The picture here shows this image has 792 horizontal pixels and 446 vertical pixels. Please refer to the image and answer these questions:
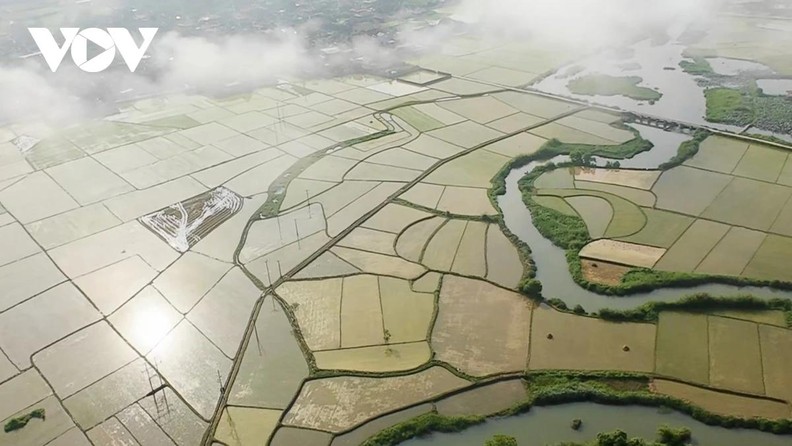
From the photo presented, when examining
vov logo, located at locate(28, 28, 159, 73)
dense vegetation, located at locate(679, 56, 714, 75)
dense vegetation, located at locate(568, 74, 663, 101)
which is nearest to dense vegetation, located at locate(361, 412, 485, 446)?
dense vegetation, located at locate(568, 74, 663, 101)

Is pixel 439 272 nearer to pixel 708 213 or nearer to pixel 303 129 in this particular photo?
pixel 708 213

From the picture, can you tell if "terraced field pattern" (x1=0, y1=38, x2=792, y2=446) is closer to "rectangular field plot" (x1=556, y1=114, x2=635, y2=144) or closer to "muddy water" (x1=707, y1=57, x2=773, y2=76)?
"rectangular field plot" (x1=556, y1=114, x2=635, y2=144)

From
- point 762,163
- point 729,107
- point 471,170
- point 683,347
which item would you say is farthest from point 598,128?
point 683,347

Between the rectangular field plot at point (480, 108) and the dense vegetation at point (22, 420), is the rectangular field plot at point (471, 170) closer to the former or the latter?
the rectangular field plot at point (480, 108)

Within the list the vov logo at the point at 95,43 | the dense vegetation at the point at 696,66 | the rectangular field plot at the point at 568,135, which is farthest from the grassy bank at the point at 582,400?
the vov logo at the point at 95,43

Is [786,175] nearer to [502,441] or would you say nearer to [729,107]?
[729,107]

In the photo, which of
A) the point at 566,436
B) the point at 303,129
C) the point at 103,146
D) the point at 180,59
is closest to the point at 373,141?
the point at 303,129
